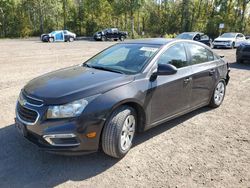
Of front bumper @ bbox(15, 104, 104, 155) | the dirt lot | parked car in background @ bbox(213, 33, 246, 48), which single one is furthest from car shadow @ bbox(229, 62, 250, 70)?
front bumper @ bbox(15, 104, 104, 155)

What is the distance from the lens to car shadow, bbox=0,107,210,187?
3.14 metres

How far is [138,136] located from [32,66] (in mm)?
8164

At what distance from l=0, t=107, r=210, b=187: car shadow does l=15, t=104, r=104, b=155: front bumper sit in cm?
29

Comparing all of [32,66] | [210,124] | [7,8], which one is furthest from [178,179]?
[7,8]

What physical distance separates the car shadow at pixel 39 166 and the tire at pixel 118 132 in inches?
7.9

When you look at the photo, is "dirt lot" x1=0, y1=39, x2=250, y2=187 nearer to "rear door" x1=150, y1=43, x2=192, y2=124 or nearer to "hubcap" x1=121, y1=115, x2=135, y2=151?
"hubcap" x1=121, y1=115, x2=135, y2=151

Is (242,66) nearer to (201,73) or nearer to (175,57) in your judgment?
(201,73)

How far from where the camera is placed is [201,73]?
194 inches

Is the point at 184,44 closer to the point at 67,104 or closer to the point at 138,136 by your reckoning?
the point at 138,136

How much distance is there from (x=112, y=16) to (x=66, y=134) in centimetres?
4336

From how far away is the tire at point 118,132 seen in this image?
338 centimetres

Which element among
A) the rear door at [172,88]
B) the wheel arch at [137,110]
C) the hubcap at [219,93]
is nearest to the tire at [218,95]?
the hubcap at [219,93]

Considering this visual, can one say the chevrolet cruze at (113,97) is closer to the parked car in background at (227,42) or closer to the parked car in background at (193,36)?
the parked car in background at (193,36)

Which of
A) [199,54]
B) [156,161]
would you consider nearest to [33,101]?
[156,161]
